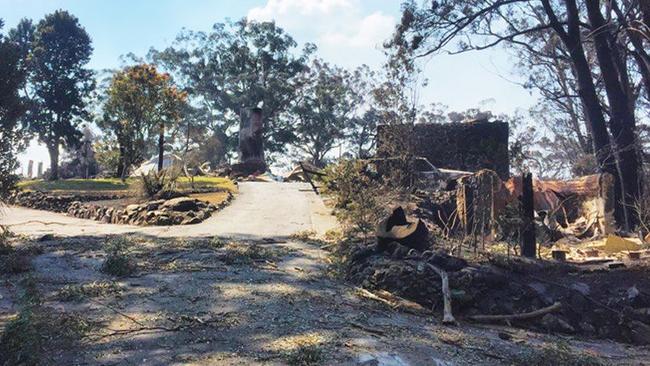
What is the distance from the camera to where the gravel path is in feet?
35.7

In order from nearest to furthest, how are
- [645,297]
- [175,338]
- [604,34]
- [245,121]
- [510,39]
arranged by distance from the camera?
[175,338] < [645,297] < [604,34] < [510,39] < [245,121]

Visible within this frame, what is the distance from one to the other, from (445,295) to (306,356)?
2.60 m

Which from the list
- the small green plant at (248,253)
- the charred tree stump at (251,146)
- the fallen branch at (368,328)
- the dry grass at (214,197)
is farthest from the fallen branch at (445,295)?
the charred tree stump at (251,146)

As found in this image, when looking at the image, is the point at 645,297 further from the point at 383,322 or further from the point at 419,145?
the point at 419,145

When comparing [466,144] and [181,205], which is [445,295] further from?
[466,144]

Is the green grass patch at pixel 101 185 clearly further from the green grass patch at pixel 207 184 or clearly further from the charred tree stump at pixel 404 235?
the charred tree stump at pixel 404 235

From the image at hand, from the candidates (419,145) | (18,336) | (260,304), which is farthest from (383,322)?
(419,145)

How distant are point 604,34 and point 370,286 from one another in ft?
32.8

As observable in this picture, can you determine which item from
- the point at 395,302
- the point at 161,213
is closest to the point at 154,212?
the point at 161,213

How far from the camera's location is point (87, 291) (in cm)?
563

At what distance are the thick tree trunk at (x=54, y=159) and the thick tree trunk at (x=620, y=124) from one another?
3128 centimetres

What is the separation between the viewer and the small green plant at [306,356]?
3.93 metres

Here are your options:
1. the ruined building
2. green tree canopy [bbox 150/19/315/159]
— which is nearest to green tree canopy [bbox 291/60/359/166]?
green tree canopy [bbox 150/19/315/159]

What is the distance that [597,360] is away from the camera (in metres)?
4.75
